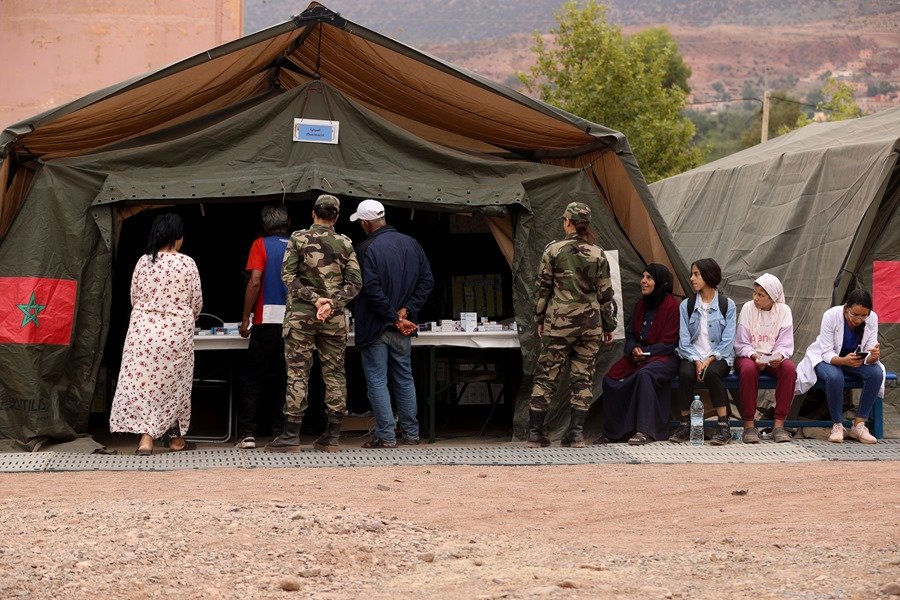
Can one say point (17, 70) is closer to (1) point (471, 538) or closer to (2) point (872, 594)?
(1) point (471, 538)

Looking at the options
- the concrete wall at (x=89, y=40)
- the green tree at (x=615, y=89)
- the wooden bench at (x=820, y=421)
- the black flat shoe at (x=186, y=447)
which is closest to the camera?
the black flat shoe at (x=186, y=447)

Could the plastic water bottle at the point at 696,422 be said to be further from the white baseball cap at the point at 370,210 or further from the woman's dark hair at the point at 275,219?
the woman's dark hair at the point at 275,219

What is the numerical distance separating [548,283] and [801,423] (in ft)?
7.16

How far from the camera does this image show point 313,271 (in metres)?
8.54

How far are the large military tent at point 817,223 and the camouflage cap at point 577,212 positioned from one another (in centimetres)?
242

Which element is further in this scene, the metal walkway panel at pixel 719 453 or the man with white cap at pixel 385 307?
the man with white cap at pixel 385 307

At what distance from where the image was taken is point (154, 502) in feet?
21.6

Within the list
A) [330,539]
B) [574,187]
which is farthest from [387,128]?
[330,539]

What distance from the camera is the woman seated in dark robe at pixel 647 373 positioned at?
364 inches

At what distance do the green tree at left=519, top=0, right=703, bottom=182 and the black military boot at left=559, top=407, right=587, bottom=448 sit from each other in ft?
54.2

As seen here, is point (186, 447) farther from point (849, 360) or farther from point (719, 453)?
point (849, 360)

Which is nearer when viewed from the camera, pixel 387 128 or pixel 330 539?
pixel 330 539

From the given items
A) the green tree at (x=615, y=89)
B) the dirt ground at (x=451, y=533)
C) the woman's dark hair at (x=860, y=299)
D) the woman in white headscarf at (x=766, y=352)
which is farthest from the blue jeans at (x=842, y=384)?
the green tree at (x=615, y=89)

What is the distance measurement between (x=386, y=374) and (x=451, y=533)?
304 cm
